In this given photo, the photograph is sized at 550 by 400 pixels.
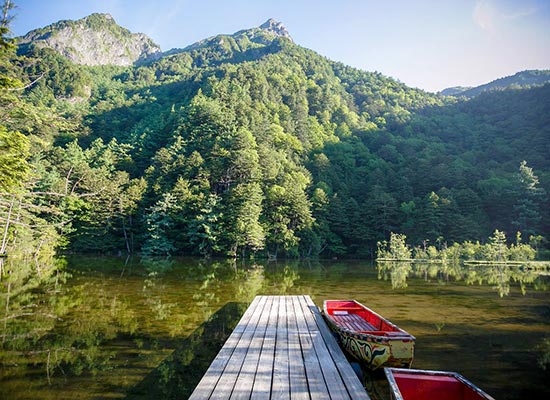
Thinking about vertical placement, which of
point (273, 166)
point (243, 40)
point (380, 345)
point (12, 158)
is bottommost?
point (380, 345)

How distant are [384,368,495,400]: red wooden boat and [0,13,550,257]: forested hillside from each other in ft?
99.8

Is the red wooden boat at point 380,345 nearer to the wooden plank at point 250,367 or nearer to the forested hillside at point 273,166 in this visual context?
the wooden plank at point 250,367

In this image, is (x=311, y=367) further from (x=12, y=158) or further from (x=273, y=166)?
(x=273, y=166)

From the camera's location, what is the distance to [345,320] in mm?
8547

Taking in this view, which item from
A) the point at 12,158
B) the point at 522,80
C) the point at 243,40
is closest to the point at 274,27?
the point at 243,40

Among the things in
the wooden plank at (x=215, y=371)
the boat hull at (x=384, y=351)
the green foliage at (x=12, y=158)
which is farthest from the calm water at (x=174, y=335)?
the green foliage at (x=12, y=158)

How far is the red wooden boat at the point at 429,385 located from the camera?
4098mm

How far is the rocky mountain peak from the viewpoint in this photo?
7637 inches

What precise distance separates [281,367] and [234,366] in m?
0.70

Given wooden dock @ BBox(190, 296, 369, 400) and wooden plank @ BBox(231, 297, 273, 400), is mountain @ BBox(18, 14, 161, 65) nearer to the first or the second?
wooden plank @ BBox(231, 297, 273, 400)

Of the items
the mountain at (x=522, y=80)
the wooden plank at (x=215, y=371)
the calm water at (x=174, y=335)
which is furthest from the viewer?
the mountain at (x=522, y=80)

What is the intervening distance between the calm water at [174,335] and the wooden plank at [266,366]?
137cm

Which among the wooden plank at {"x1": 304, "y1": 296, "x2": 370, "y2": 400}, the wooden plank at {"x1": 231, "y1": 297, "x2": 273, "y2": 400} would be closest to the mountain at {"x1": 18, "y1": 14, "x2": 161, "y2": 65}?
the wooden plank at {"x1": 231, "y1": 297, "x2": 273, "y2": 400}

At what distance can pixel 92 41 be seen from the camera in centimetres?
13788
